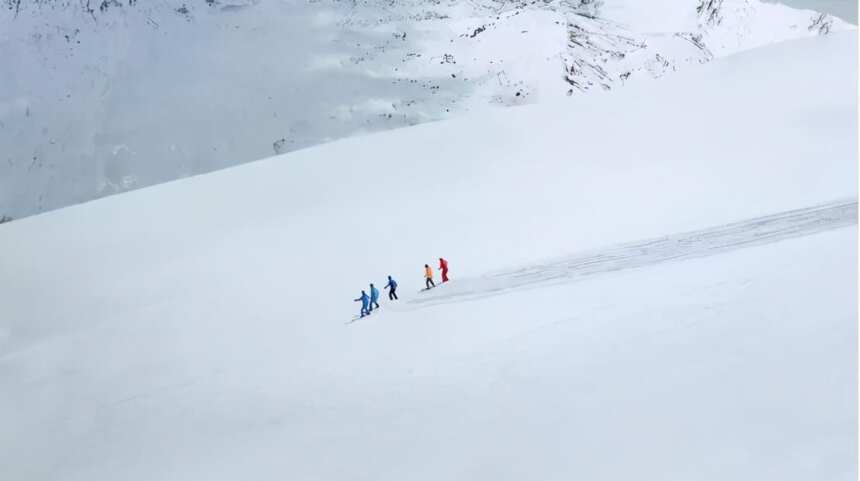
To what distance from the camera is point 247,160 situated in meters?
3.53

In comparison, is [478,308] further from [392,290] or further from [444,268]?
[392,290]

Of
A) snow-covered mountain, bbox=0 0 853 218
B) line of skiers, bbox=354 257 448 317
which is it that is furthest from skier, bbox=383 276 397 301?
snow-covered mountain, bbox=0 0 853 218

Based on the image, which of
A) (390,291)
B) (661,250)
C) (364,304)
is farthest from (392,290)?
(661,250)

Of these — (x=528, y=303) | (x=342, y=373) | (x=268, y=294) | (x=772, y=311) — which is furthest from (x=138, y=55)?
(x=772, y=311)

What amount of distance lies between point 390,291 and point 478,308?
340 millimetres

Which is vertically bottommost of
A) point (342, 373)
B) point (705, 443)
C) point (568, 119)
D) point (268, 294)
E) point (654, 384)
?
point (705, 443)

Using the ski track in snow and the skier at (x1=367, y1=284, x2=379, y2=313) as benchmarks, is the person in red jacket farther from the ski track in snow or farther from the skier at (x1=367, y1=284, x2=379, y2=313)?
the skier at (x1=367, y1=284, x2=379, y2=313)

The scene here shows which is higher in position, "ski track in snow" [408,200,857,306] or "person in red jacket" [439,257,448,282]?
"person in red jacket" [439,257,448,282]

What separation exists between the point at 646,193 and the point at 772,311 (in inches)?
23.8

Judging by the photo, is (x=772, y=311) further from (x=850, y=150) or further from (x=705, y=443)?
(x=850, y=150)

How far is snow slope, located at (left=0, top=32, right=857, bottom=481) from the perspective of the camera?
275 cm

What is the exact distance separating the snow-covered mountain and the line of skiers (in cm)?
61

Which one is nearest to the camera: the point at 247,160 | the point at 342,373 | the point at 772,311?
the point at 772,311

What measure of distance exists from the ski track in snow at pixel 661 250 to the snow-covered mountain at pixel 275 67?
675 mm
